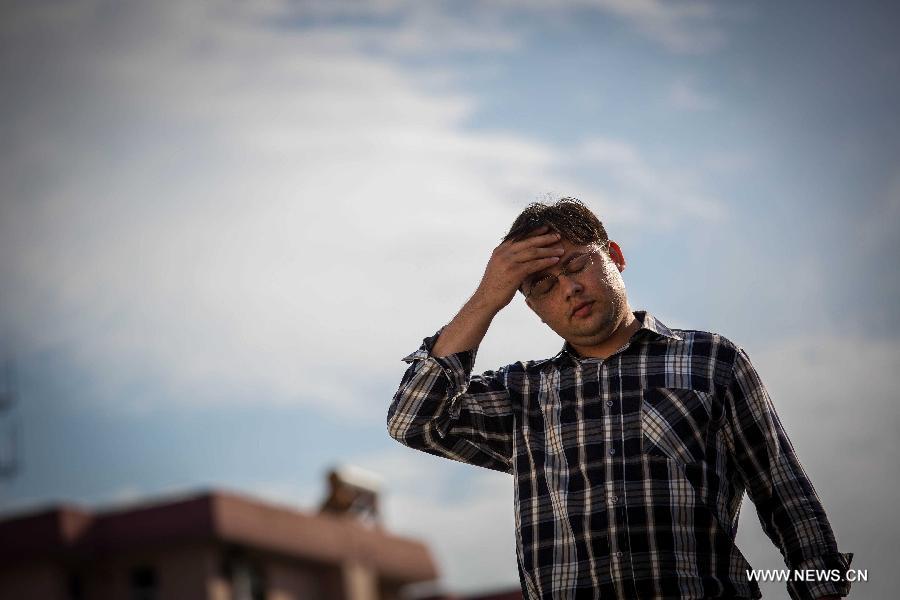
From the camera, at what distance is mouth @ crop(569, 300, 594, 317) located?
3.66 m

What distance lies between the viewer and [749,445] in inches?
137

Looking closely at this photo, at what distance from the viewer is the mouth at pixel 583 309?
3.66 metres

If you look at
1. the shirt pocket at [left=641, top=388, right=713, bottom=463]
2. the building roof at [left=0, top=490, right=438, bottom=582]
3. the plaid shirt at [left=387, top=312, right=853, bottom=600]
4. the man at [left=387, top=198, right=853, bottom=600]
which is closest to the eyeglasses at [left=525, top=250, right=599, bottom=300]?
the man at [left=387, top=198, right=853, bottom=600]

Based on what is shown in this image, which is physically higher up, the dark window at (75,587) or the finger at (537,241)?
the dark window at (75,587)

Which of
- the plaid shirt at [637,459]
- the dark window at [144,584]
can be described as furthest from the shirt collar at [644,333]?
the dark window at [144,584]

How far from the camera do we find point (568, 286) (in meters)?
3.65

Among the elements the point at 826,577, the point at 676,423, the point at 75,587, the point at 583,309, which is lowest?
the point at 826,577

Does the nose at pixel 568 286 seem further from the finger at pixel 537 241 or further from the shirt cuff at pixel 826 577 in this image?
the shirt cuff at pixel 826 577

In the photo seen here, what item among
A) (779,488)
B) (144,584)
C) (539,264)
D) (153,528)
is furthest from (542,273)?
(144,584)

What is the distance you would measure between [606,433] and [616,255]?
0.67 metres

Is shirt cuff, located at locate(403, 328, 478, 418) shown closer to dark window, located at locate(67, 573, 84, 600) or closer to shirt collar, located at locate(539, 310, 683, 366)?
shirt collar, located at locate(539, 310, 683, 366)

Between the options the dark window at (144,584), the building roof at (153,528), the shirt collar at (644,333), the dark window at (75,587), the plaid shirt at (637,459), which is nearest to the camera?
the plaid shirt at (637,459)

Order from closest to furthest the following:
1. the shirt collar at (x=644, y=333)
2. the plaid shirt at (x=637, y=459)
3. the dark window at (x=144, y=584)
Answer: the plaid shirt at (x=637, y=459) → the shirt collar at (x=644, y=333) → the dark window at (x=144, y=584)

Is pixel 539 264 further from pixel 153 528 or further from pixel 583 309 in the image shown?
pixel 153 528
